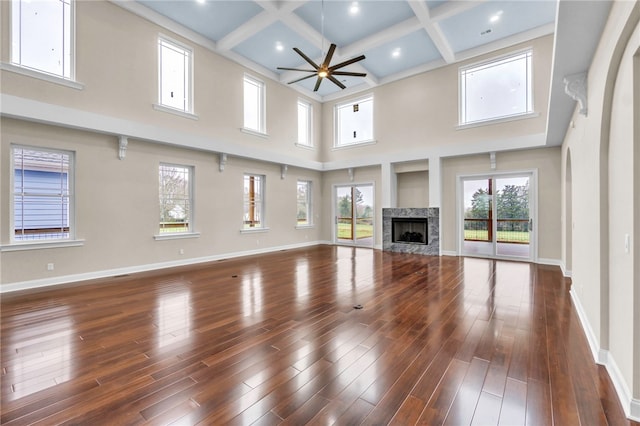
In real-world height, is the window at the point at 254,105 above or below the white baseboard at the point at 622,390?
above

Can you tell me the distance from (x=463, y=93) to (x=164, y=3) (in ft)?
24.0

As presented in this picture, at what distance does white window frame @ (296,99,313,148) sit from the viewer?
9.75 m

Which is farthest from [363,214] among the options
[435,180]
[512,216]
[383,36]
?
[383,36]

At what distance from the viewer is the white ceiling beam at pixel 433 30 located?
5.66 meters

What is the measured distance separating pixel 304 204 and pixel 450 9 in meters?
6.54

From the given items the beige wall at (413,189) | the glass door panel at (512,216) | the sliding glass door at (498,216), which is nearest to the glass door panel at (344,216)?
the beige wall at (413,189)

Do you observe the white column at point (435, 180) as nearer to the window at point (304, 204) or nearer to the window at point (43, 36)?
the window at point (304, 204)

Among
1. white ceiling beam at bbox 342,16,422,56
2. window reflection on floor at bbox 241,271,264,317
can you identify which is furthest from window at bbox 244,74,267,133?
window reflection on floor at bbox 241,271,264,317

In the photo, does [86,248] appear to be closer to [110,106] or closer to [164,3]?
[110,106]

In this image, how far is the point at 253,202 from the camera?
A: 825 centimetres

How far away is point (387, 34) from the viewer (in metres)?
6.56

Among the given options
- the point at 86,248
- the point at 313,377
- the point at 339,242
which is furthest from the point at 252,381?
the point at 339,242

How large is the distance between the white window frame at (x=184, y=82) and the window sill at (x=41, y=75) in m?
1.34

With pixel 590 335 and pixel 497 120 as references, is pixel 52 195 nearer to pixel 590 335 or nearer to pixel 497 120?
pixel 590 335
